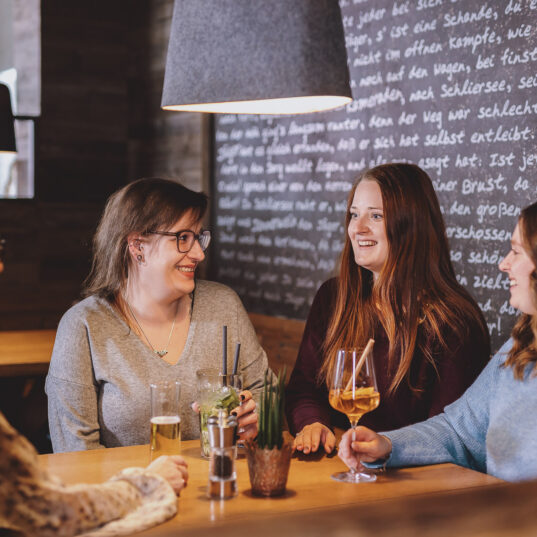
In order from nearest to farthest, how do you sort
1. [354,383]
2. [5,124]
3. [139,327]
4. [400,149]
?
[354,383], [139,327], [5,124], [400,149]

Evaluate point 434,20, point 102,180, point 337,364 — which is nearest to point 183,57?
point 337,364

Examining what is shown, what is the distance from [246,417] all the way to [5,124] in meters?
2.10

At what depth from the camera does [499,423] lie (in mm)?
1851

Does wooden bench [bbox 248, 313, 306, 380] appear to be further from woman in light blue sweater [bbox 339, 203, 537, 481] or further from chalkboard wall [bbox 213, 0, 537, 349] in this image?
woman in light blue sweater [bbox 339, 203, 537, 481]

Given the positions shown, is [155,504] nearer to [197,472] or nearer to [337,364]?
[197,472]

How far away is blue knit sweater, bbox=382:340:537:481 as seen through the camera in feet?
5.89

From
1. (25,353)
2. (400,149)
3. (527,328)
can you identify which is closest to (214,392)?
(527,328)

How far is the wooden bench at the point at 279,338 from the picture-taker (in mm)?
4312

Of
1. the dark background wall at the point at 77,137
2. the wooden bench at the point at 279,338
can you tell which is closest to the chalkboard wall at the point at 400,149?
the wooden bench at the point at 279,338

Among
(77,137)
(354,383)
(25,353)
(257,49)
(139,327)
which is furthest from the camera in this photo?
(77,137)

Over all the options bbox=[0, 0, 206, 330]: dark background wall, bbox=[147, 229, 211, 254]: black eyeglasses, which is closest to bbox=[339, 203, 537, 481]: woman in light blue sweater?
bbox=[147, 229, 211, 254]: black eyeglasses

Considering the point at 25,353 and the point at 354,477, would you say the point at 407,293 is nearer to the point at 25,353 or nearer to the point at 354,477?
the point at 354,477

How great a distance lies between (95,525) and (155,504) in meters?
0.21

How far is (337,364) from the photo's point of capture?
5.51 feet
